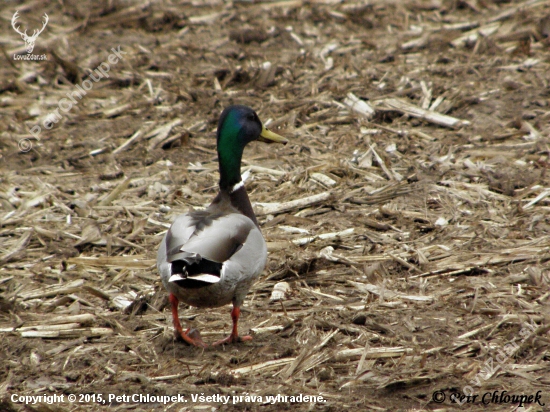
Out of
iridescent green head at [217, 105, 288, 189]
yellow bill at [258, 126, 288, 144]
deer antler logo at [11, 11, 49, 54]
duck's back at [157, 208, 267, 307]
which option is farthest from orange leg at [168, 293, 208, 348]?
deer antler logo at [11, 11, 49, 54]

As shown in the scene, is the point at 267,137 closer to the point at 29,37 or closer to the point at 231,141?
the point at 231,141

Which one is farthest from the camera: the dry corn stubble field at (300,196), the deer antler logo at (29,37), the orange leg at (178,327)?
the deer antler logo at (29,37)

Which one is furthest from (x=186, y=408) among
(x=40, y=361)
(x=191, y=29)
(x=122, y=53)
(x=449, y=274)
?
(x=191, y=29)

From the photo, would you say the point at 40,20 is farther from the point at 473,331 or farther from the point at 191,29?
the point at 473,331

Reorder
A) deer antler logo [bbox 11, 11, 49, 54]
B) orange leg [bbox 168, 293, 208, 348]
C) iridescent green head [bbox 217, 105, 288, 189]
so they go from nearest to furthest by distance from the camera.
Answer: orange leg [bbox 168, 293, 208, 348] < iridescent green head [bbox 217, 105, 288, 189] < deer antler logo [bbox 11, 11, 49, 54]

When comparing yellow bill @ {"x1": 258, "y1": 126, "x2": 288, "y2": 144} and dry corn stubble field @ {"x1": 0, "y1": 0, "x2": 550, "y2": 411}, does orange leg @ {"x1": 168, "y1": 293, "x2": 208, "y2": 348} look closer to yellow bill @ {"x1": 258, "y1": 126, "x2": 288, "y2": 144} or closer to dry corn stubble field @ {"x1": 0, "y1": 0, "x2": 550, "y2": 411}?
dry corn stubble field @ {"x1": 0, "y1": 0, "x2": 550, "y2": 411}

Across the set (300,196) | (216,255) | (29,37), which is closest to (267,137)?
(300,196)

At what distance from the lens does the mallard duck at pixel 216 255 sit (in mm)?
4066

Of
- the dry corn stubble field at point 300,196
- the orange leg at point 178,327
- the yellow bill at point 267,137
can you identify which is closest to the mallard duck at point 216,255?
the orange leg at point 178,327

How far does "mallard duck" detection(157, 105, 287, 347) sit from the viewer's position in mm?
4066

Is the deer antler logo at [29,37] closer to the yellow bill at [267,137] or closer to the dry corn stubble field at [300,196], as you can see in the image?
the dry corn stubble field at [300,196]

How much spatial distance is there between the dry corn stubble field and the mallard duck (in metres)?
0.32

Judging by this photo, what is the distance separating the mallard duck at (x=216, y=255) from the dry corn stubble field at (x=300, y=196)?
1.05 ft

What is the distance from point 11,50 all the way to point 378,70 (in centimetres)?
456
